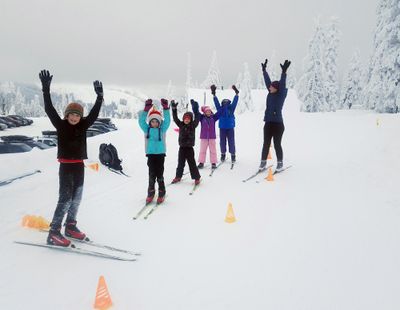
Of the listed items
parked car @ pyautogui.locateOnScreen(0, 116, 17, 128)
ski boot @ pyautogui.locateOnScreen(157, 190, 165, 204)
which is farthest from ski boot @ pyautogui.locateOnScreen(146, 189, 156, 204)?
parked car @ pyautogui.locateOnScreen(0, 116, 17, 128)

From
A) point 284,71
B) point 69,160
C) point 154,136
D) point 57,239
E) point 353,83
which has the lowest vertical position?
point 57,239

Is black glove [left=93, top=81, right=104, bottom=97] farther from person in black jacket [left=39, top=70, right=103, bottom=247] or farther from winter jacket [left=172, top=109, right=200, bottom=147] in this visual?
winter jacket [left=172, top=109, right=200, bottom=147]

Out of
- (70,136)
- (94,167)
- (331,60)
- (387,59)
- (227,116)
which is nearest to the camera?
(70,136)

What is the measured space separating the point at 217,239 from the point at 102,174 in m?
5.65

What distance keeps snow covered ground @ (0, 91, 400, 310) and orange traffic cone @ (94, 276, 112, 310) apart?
13 cm

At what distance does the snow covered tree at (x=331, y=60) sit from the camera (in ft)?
151

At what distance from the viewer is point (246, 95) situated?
5972 cm

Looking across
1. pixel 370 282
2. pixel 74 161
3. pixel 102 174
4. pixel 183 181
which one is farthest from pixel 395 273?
pixel 102 174

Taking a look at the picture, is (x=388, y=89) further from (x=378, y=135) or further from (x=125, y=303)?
(x=125, y=303)

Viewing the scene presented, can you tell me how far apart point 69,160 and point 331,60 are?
5239 cm

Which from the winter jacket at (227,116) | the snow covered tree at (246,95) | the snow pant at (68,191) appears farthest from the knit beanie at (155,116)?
the snow covered tree at (246,95)

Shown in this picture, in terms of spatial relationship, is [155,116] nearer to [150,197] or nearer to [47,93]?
[150,197]

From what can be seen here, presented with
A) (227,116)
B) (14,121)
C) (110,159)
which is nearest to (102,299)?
(110,159)

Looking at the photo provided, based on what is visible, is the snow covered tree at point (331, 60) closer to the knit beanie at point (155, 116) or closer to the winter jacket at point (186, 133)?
the winter jacket at point (186, 133)
